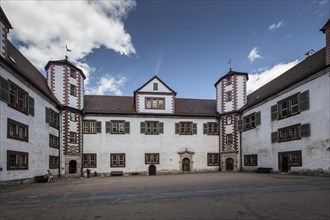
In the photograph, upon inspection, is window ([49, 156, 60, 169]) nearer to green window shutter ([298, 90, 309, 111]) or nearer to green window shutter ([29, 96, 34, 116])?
green window shutter ([29, 96, 34, 116])

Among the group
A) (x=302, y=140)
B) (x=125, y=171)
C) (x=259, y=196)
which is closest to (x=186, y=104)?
(x=125, y=171)

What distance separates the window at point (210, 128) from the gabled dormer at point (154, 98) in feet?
16.7

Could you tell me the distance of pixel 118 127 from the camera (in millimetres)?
33000

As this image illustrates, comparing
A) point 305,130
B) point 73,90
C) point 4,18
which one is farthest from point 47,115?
point 305,130

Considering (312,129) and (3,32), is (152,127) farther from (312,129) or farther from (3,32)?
(3,32)

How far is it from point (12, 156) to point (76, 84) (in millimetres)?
14534

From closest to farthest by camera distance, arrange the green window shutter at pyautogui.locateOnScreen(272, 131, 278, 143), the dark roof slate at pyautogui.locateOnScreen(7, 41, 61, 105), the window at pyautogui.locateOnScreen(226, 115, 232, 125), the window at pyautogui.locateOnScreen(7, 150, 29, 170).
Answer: the window at pyautogui.locateOnScreen(7, 150, 29, 170) < the dark roof slate at pyautogui.locateOnScreen(7, 41, 61, 105) < the green window shutter at pyautogui.locateOnScreen(272, 131, 278, 143) < the window at pyautogui.locateOnScreen(226, 115, 232, 125)

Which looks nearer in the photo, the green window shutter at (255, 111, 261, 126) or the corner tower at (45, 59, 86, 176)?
the corner tower at (45, 59, 86, 176)

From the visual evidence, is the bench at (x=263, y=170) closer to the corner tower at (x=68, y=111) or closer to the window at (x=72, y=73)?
the corner tower at (x=68, y=111)

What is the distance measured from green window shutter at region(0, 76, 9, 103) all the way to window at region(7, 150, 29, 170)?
365 cm

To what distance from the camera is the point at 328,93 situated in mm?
20438

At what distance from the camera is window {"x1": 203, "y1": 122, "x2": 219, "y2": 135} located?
116 feet

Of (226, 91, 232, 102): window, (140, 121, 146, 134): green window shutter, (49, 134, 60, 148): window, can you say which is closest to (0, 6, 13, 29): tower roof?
(49, 134, 60, 148): window

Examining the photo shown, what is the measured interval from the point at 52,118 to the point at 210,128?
787 inches
